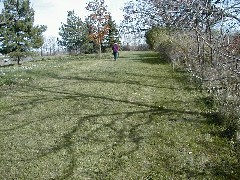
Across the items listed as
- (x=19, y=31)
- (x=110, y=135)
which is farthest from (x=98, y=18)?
(x=110, y=135)

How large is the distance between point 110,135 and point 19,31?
44124 mm

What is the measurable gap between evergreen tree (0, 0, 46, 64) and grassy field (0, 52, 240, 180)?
1320 inches

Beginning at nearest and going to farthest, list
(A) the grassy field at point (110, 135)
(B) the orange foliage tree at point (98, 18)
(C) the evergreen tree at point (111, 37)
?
(A) the grassy field at point (110, 135) → (B) the orange foliage tree at point (98, 18) → (C) the evergreen tree at point (111, 37)

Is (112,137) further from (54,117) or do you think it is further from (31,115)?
(31,115)

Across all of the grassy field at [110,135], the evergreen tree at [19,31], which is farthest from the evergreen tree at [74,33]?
the grassy field at [110,135]

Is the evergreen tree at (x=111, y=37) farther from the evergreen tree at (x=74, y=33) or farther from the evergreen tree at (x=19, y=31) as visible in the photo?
the evergreen tree at (x=19, y=31)

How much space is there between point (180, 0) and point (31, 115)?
7140 mm

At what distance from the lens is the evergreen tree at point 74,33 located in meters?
66.4

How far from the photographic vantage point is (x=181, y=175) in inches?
291

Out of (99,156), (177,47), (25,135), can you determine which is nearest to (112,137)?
(99,156)

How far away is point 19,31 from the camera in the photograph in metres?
49.8

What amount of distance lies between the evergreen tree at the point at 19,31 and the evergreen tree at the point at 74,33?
15.7m

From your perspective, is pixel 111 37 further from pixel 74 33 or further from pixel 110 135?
pixel 110 135

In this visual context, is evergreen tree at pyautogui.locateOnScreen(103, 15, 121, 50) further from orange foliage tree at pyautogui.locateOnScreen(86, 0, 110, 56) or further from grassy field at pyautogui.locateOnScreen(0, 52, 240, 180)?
grassy field at pyautogui.locateOnScreen(0, 52, 240, 180)
